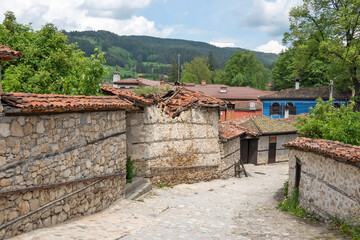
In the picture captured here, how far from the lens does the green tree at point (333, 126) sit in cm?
1007

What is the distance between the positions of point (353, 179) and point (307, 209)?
249 centimetres

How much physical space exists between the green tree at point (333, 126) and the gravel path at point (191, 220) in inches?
103

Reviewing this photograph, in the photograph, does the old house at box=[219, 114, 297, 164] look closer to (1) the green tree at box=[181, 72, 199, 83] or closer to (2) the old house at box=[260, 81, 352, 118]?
(2) the old house at box=[260, 81, 352, 118]

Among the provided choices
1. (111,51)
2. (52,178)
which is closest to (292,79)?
(52,178)

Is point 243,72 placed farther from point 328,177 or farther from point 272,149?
point 328,177

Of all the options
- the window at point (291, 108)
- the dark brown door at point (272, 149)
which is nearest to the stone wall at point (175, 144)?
the dark brown door at point (272, 149)

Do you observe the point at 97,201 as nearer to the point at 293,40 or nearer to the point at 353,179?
the point at 353,179

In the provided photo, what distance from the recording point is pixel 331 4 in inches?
1147

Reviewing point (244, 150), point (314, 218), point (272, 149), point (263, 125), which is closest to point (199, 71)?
point (263, 125)

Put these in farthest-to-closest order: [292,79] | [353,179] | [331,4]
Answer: [292,79]
[331,4]
[353,179]

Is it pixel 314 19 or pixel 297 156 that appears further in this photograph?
pixel 314 19

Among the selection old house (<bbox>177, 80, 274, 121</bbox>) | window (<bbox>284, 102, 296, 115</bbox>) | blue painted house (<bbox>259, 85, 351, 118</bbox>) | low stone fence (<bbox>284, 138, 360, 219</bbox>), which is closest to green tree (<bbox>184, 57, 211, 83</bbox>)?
old house (<bbox>177, 80, 274, 121</bbox>)

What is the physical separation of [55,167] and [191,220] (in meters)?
3.44

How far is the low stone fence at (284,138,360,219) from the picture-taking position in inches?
259
